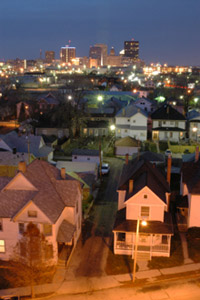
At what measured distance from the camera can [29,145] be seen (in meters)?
49.2

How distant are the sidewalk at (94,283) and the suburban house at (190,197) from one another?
510cm

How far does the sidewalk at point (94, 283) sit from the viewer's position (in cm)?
2181

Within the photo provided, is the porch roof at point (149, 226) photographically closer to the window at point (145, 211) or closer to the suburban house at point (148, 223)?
the suburban house at point (148, 223)

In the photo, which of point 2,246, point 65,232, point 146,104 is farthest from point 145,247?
point 146,104

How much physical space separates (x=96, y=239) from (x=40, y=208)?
7051 mm

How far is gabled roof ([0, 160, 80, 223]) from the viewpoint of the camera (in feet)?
79.4

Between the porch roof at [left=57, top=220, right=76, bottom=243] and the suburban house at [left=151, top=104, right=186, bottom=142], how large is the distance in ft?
125

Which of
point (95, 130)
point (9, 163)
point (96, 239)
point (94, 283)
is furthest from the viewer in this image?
point (95, 130)

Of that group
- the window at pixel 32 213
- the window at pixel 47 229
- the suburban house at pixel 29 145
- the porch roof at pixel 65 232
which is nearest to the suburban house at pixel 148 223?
the porch roof at pixel 65 232

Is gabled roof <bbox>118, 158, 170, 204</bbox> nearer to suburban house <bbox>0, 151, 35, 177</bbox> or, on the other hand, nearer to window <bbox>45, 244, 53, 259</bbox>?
window <bbox>45, 244, 53, 259</bbox>

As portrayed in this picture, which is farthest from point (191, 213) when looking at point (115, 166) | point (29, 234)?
point (115, 166)

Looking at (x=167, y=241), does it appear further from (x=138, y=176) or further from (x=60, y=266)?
(x=60, y=266)

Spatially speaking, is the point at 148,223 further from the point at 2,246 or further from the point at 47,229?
the point at 2,246

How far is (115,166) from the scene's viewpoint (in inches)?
1919
